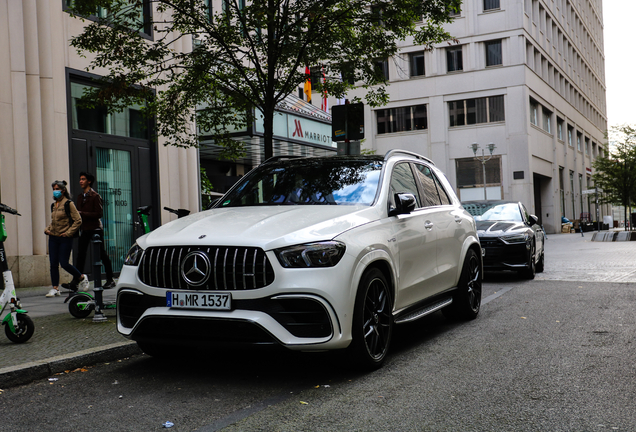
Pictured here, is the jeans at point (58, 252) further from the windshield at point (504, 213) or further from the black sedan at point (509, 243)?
the windshield at point (504, 213)

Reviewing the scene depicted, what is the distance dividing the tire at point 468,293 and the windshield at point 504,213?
5457 mm

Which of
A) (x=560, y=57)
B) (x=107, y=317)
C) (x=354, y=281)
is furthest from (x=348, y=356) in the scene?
(x=560, y=57)

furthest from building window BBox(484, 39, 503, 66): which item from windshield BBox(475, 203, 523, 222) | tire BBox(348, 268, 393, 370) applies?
tire BBox(348, 268, 393, 370)

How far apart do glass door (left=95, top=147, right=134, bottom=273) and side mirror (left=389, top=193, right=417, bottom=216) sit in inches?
358

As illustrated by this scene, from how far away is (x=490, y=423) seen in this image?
146 inches

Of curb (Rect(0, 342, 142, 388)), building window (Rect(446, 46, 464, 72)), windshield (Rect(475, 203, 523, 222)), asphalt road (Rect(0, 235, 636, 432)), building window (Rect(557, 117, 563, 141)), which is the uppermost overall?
building window (Rect(446, 46, 464, 72))

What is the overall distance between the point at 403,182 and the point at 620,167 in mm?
48537

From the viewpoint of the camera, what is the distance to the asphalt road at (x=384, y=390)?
3814mm

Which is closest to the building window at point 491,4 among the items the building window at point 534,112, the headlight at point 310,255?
the building window at point 534,112

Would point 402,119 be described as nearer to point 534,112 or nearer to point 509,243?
point 534,112

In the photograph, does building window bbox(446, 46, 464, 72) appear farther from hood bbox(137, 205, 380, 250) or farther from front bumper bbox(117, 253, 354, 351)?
front bumper bbox(117, 253, 354, 351)

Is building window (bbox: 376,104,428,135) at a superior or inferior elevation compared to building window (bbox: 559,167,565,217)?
superior

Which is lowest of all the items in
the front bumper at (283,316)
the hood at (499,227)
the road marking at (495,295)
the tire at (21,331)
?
the road marking at (495,295)

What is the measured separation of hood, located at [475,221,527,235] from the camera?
470 inches
